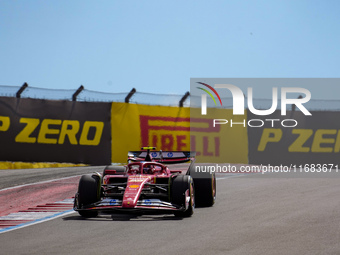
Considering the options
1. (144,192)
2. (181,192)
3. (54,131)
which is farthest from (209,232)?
(54,131)

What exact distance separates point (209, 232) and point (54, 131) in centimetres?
1365

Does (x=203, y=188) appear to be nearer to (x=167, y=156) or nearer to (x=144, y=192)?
(x=167, y=156)

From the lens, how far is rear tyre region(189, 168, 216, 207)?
35.3 feet

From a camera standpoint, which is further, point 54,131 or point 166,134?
point 166,134

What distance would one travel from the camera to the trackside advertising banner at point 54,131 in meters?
19.8

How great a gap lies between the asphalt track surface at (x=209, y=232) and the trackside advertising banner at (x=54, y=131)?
956cm

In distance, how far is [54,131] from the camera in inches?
802

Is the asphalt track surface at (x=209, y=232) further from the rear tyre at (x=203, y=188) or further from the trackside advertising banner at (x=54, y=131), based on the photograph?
the trackside advertising banner at (x=54, y=131)

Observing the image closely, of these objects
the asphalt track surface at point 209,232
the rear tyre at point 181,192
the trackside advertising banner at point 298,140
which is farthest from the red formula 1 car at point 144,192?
the trackside advertising banner at point 298,140

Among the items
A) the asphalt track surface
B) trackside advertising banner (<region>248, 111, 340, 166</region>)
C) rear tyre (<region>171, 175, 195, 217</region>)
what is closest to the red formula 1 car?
rear tyre (<region>171, 175, 195, 217</region>)

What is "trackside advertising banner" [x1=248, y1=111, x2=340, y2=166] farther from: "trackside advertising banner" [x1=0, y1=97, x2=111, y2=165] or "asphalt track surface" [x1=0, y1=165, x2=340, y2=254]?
"asphalt track surface" [x1=0, y1=165, x2=340, y2=254]

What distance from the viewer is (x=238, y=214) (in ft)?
31.3

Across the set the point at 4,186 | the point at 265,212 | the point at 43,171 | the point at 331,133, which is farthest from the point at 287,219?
the point at 331,133

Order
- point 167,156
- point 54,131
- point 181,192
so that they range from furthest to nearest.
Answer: point 54,131 < point 167,156 < point 181,192
